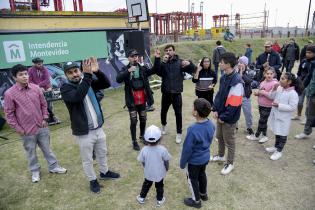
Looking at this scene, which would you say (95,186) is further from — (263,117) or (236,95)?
(263,117)

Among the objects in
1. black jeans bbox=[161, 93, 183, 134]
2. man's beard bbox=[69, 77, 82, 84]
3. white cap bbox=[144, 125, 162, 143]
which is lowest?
black jeans bbox=[161, 93, 183, 134]

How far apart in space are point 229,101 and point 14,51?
7.21m

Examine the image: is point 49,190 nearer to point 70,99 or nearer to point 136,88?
point 70,99

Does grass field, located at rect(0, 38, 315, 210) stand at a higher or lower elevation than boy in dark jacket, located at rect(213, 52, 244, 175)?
lower

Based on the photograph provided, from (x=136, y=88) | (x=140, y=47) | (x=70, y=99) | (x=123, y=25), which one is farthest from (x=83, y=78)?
(x=123, y=25)

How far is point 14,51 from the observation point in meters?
7.88

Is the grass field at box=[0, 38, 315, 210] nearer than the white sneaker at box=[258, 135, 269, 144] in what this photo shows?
Yes

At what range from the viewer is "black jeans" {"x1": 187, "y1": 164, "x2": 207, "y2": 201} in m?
3.08

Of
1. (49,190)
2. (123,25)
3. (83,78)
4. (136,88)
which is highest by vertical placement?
(123,25)

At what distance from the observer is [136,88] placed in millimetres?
4656

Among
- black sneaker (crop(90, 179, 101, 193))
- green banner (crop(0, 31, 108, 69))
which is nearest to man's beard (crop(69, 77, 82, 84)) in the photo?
black sneaker (crop(90, 179, 101, 193))

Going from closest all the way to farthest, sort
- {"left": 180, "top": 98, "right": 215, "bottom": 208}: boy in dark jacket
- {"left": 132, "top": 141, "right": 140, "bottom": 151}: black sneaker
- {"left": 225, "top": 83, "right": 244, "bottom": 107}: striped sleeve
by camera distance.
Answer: {"left": 180, "top": 98, "right": 215, "bottom": 208}: boy in dark jacket < {"left": 225, "top": 83, "right": 244, "bottom": 107}: striped sleeve < {"left": 132, "top": 141, "right": 140, "bottom": 151}: black sneaker

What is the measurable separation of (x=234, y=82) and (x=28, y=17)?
8.07 metres

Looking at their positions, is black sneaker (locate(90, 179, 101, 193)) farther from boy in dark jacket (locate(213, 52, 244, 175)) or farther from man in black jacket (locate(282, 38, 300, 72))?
man in black jacket (locate(282, 38, 300, 72))
